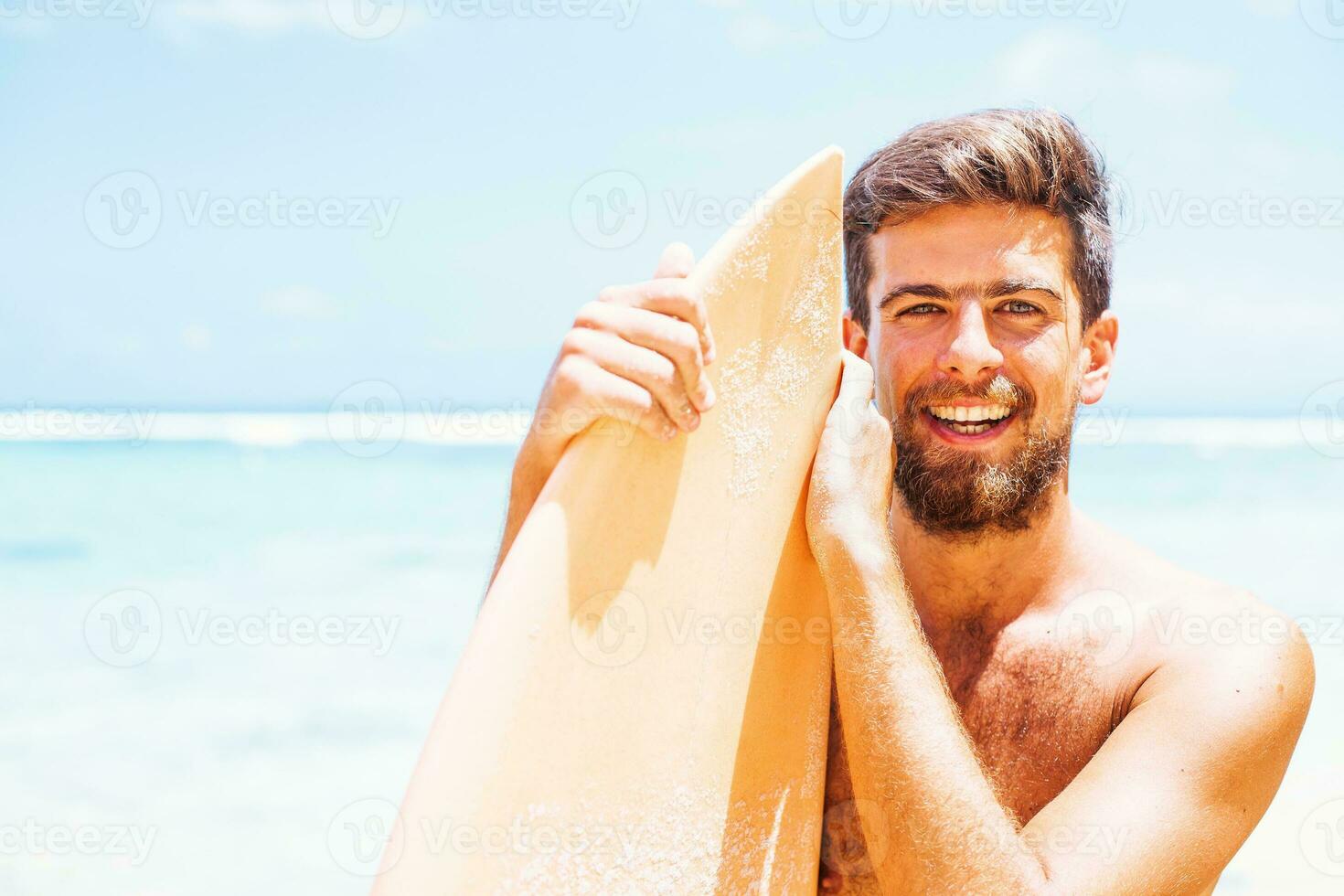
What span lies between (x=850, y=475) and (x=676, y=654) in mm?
386

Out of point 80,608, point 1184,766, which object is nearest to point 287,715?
point 80,608

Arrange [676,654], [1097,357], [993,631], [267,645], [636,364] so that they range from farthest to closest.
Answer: [267,645], [1097,357], [993,631], [676,654], [636,364]

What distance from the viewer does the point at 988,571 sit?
→ 236cm

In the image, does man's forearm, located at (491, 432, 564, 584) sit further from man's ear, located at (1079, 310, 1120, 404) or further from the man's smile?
man's ear, located at (1079, 310, 1120, 404)

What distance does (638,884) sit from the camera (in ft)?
5.10

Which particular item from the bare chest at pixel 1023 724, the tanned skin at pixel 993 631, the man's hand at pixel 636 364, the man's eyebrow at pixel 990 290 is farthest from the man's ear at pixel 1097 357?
the man's hand at pixel 636 364

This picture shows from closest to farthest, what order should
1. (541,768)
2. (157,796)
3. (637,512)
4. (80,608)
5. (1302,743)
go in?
(541,768) < (637,512) < (157,796) < (1302,743) < (80,608)

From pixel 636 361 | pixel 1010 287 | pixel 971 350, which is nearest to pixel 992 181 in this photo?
pixel 1010 287

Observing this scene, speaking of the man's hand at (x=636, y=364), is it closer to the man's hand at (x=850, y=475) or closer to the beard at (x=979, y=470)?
the man's hand at (x=850, y=475)

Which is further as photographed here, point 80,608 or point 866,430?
point 80,608

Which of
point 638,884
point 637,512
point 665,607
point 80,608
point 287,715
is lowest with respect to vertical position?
point 80,608

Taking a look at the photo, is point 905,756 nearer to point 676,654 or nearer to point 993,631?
point 676,654

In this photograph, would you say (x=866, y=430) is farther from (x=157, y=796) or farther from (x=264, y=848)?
(x=157, y=796)

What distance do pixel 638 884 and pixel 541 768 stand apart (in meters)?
0.23
